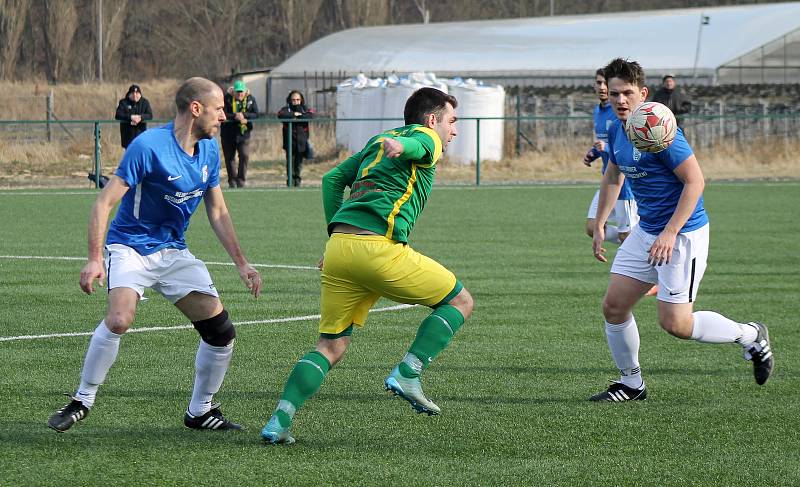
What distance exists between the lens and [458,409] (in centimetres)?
686

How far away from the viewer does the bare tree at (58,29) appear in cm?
6688

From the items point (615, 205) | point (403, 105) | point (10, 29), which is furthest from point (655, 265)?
point (10, 29)

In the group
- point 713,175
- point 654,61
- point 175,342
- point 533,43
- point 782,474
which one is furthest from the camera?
point 533,43

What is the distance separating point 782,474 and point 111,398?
3.58 m

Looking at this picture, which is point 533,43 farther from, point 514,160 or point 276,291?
point 276,291

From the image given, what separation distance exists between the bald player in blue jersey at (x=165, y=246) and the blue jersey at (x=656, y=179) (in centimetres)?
217

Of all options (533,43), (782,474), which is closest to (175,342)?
(782,474)

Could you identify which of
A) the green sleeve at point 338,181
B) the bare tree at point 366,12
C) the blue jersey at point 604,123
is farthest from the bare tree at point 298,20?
the green sleeve at point 338,181

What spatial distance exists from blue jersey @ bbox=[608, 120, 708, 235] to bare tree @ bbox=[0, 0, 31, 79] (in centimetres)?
6256

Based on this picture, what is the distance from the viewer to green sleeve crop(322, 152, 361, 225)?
6.18 metres

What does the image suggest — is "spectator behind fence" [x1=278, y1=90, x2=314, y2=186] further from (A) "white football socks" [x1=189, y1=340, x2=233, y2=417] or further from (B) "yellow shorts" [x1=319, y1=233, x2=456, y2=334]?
(B) "yellow shorts" [x1=319, y1=233, x2=456, y2=334]

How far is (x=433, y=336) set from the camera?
6.13m

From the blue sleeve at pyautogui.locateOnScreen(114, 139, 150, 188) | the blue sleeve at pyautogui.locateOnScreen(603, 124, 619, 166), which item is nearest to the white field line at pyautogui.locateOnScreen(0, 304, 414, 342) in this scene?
the blue sleeve at pyautogui.locateOnScreen(114, 139, 150, 188)

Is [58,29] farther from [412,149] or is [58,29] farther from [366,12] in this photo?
[412,149]
